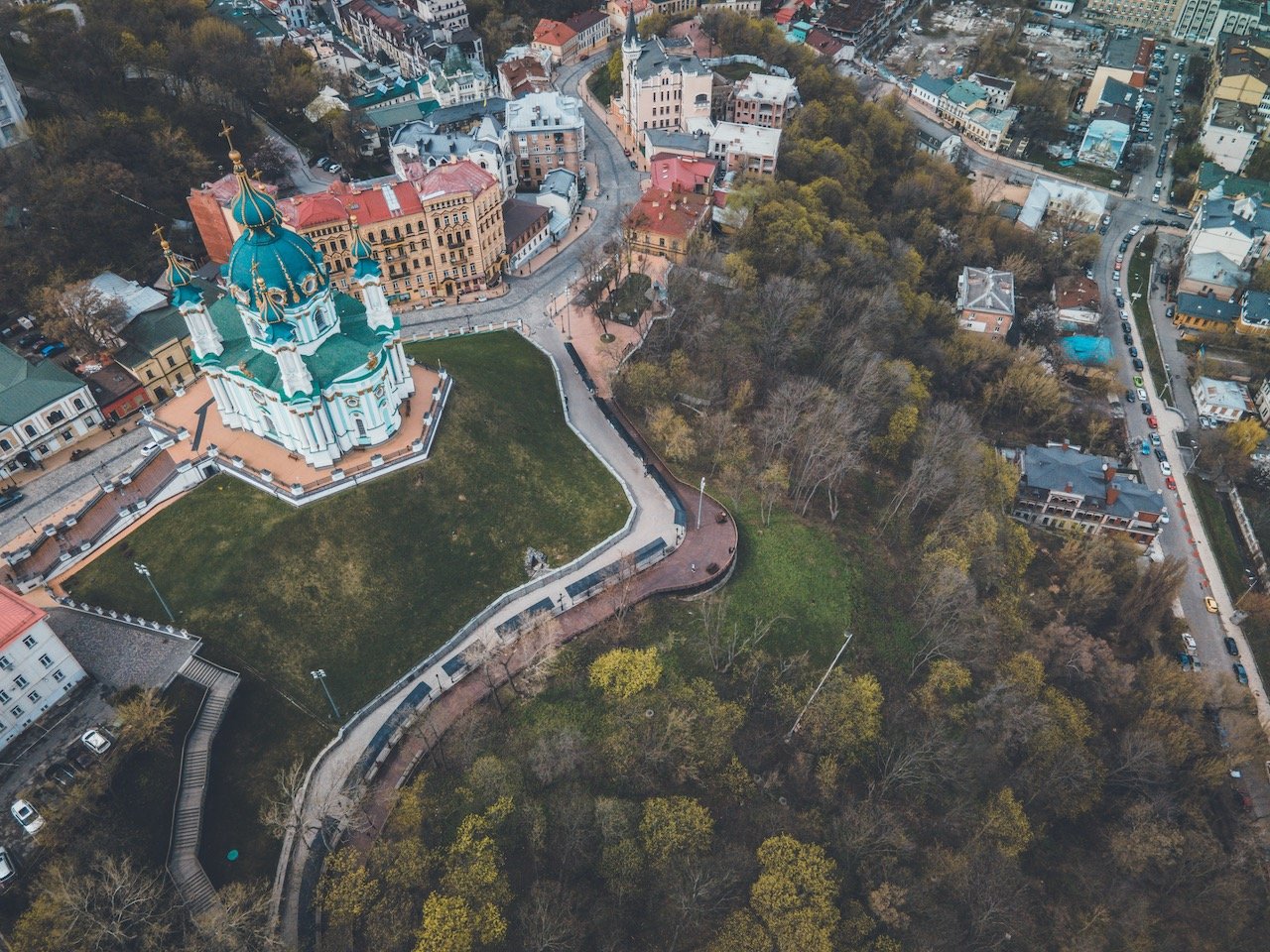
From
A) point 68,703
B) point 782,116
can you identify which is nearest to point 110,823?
point 68,703

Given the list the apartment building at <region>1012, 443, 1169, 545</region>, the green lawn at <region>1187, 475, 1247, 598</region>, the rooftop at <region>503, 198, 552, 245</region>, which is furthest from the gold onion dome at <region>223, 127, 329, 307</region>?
the green lawn at <region>1187, 475, 1247, 598</region>

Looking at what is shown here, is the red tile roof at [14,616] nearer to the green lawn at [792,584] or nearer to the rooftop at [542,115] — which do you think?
the green lawn at [792,584]

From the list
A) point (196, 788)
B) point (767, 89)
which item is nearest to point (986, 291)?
point (767, 89)

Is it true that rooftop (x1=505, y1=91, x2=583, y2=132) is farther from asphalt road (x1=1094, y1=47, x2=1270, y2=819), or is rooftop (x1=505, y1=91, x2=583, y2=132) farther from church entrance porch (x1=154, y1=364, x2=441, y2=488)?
asphalt road (x1=1094, y1=47, x2=1270, y2=819)

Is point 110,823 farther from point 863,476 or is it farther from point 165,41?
point 165,41

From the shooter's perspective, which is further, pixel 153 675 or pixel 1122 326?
pixel 1122 326

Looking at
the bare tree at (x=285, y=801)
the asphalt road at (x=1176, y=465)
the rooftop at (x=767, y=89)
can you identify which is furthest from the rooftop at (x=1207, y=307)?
the bare tree at (x=285, y=801)

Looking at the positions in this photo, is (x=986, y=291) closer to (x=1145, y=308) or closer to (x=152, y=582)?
(x=1145, y=308)

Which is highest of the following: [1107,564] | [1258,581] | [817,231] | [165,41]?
[165,41]
